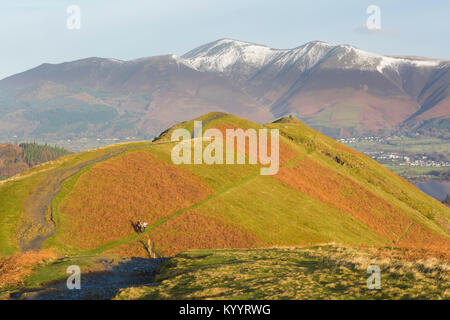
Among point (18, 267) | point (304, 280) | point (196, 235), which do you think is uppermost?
point (304, 280)

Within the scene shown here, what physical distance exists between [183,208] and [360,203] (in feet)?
154

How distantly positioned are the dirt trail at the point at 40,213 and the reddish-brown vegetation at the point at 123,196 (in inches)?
96.4

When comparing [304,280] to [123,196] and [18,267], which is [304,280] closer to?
[18,267]

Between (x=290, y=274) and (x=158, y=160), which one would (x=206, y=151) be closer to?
(x=158, y=160)

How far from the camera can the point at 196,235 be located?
61188mm

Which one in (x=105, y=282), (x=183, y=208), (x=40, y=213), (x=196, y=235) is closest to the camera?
(x=105, y=282)

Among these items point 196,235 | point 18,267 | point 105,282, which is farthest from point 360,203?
point 18,267

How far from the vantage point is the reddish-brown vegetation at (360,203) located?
86.0 m

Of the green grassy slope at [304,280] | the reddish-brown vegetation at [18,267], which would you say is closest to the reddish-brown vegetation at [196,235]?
the reddish-brown vegetation at [18,267]

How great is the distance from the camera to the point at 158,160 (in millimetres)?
78750

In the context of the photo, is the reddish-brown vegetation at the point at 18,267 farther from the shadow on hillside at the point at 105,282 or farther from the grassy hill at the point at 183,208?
the grassy hill at the point at 183,208

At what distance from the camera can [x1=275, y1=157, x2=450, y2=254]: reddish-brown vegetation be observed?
86.0m

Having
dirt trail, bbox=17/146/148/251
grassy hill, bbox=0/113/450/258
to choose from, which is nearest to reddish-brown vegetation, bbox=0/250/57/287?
grassy hill, bbox=0/113/450/258
